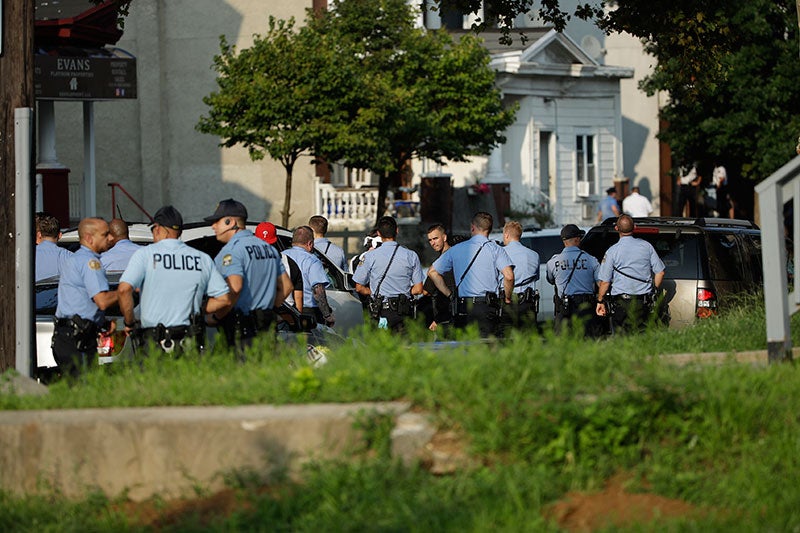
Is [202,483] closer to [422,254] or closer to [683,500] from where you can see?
[683,500]

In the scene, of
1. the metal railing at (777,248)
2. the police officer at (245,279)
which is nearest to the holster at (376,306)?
the police officer at (245,279)

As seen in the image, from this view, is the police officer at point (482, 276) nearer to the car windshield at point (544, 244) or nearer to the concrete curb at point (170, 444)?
the car windshield at point (544, 244)

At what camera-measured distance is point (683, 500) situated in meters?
5.76

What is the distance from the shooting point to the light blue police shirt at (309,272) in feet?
41.4

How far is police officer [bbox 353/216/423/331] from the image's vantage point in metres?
13.8

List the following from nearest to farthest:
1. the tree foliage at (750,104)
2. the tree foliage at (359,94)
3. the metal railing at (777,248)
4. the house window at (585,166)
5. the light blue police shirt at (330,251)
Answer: the metal railing at (777,248) → the light blue police shirt at (330,251) → the tree foliage at (359,94) → the tree foliage at (750,104) → the house window at (585,166)

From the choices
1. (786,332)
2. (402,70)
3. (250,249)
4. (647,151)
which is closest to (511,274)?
(250,249)

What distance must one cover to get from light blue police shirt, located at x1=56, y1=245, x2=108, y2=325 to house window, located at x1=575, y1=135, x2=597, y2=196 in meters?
32.0

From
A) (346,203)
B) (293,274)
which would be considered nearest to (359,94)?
(346,203)

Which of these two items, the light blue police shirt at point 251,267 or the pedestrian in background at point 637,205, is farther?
the pedestrian in background at point 637,205

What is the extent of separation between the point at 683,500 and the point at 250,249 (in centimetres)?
473

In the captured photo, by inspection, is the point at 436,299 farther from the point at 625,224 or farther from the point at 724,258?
the point at 724,258

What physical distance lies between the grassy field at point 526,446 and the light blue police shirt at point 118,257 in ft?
14.9

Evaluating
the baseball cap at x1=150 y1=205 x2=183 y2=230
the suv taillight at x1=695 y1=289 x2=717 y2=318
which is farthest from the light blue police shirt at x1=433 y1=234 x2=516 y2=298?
the baseball cap at x1=150 y1=205 x2=183 y2=230
